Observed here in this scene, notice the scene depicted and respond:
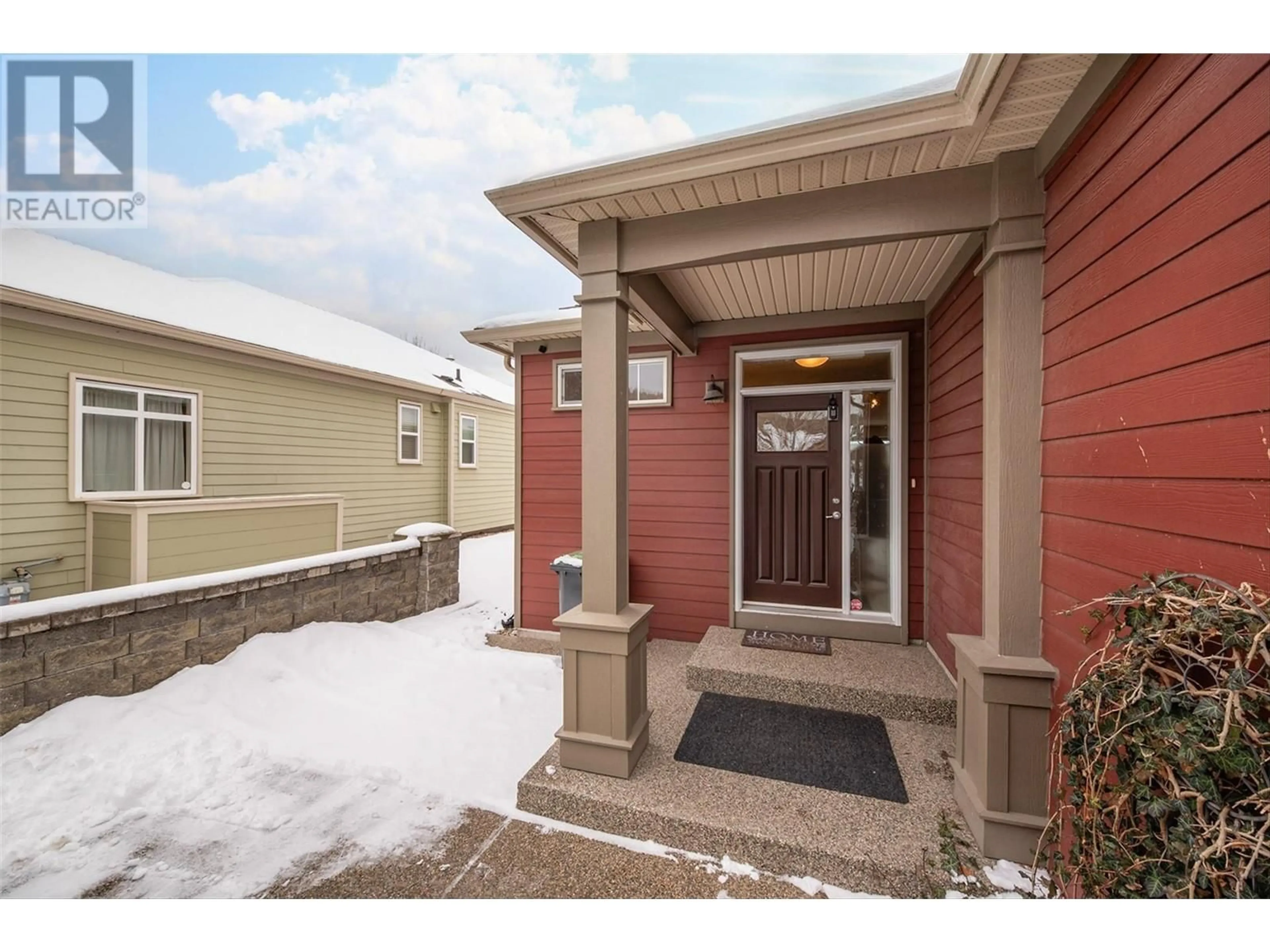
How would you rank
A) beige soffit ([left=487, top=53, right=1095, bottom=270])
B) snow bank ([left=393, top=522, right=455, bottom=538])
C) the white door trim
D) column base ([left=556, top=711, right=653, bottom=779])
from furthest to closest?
1. snow bank ([left=393, top=522, right=455, bottom=538])
2. the white door trim
3. column base ([left=556, top=711, right=653, bottom=779])
4. beige soffit ([left=487, top=53, right=1095, bottom=270])

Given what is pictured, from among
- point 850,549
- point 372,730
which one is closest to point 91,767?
point 372,730

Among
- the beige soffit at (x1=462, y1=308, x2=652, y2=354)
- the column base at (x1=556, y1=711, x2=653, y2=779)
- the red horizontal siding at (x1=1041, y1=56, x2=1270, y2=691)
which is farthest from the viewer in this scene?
the beige soffit at (x1=462, y1=308, x2=652, y2=354)

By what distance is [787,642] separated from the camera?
3.35 metres

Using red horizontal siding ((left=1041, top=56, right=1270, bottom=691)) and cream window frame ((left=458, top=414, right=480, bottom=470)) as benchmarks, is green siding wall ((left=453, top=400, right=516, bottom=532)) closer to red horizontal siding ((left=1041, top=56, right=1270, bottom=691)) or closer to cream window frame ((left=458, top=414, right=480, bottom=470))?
cream window frame ((left=458, top=414, right=480, bottom=470))

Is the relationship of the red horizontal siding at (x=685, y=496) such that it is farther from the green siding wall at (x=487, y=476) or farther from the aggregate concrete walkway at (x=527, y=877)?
the green siding wall at (x=487, y=476)

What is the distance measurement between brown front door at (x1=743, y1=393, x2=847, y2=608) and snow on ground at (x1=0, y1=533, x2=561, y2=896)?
1.89 m

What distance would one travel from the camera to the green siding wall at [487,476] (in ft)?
30.5

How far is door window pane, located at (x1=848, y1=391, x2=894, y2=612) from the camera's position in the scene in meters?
3.45

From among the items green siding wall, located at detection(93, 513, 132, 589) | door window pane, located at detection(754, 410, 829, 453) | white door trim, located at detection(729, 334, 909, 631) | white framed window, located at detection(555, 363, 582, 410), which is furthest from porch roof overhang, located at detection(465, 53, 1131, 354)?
green siding wall, located at detection(93, 513, 132, 589)

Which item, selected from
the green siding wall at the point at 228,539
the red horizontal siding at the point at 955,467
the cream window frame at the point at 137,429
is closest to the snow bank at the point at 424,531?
the green siding wall at the point at 228,539

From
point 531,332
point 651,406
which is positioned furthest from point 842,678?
point 531,332

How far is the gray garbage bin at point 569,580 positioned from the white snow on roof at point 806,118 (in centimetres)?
296

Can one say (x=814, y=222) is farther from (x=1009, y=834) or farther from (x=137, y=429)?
(x=137, y=429)

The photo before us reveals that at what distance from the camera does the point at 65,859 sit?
69.4 inches
